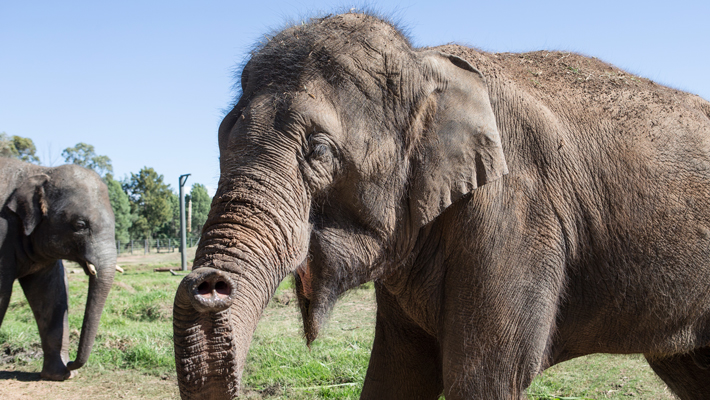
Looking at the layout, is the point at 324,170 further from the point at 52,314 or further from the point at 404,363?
the point at 52,314

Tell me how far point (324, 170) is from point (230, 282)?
0.64 m

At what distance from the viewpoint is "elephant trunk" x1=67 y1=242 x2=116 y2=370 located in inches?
285

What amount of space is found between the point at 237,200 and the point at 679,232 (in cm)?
216

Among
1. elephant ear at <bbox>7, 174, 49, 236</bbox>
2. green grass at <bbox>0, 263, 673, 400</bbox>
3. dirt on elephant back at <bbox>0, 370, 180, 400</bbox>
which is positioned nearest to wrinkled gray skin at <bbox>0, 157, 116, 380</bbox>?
elephant ear at <bbox>7, 174, 49, 236</bbox>

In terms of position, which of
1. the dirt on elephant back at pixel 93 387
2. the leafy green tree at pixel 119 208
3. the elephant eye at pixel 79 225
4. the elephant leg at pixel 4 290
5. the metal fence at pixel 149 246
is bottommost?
the dirt on elephant back at pixel 93 387

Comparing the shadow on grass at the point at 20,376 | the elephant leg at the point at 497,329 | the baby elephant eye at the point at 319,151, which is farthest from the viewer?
the shadow on grass at the point at 20,376

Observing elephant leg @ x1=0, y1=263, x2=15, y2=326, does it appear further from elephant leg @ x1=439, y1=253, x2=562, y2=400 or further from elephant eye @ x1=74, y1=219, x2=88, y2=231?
elephant leg @ x1=439, y1=253, x2=562, y2=400

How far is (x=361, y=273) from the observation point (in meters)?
2.62

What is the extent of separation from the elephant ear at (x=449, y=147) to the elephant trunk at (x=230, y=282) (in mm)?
639

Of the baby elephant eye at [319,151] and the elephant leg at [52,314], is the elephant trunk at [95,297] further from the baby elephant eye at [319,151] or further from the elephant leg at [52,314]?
the baby elephant eye at [319,151]

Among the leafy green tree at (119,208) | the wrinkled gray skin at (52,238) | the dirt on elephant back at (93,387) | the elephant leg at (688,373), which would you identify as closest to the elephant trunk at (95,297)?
the wrinkled gray skin at (52,238)

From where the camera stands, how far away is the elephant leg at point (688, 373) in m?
3.46

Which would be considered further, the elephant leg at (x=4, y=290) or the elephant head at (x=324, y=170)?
the elephant leg at (x=4, y=290)

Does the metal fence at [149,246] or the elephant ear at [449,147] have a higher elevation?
the metal fence at [149,246]
